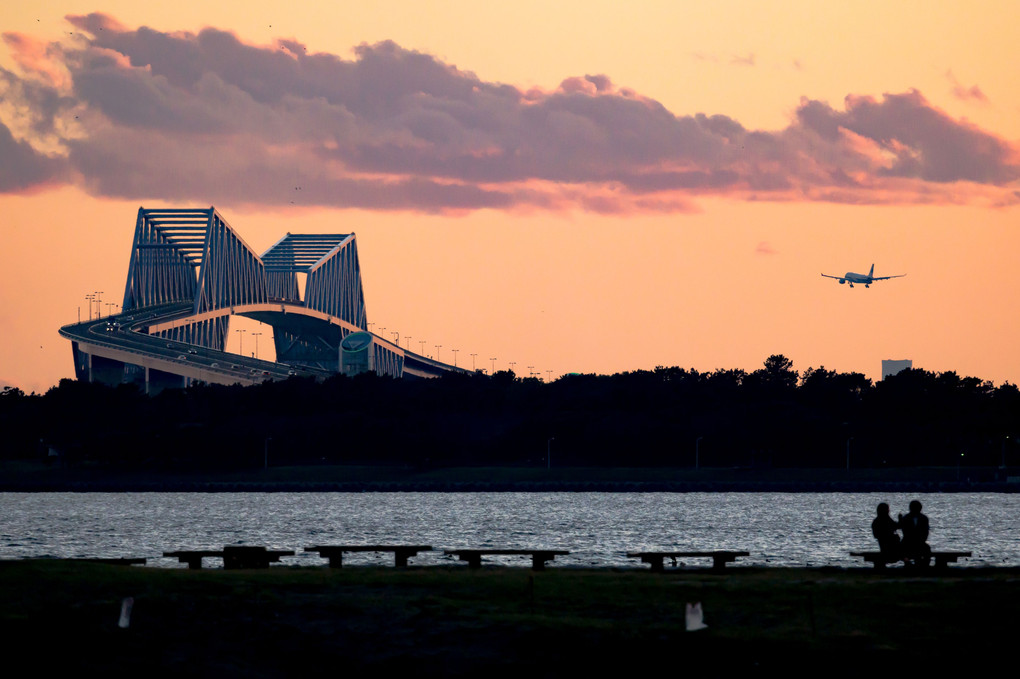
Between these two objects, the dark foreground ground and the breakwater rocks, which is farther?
the breakwater rocks

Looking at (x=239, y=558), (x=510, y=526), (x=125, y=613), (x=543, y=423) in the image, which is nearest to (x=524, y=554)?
(x=239, y=558)

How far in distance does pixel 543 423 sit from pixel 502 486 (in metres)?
21.4

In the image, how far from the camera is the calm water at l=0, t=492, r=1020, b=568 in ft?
187

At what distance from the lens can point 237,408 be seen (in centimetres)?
18562

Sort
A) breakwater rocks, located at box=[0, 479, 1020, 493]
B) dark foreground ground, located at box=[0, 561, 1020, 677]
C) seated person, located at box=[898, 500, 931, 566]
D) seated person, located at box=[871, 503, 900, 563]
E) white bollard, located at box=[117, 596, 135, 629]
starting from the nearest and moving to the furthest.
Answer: dark foreground ground, located at box=[0, 561, 1020, 677], white bollard, located at box=[117, 596, 135, 629], seated person, located at box=[898, 500, 931, 566], seated person, located at box=[871, 503, 900, 563], breakwater rocks, located at box=[0, 479, 1020, 493]

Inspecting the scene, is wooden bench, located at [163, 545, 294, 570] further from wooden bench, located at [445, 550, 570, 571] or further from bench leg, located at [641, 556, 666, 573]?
bench leg, located at [641, 556, 666, 573]

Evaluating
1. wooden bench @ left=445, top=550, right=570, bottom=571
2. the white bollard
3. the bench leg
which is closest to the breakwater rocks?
wooden bench @ left=445, top=550, right=570, bottom=571

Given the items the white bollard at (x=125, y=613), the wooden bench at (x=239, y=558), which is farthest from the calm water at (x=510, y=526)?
the white bollard at (x=125, y=613)

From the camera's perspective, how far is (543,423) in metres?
175

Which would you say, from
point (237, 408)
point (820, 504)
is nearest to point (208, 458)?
point (237, 408)

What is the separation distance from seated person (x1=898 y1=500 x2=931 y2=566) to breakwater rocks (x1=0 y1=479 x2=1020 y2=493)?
4939 inches

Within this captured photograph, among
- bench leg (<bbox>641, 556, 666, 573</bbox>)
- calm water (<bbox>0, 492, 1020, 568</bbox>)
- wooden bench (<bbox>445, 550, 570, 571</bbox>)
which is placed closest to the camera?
bench leg (<bbox>641, 556, 666, 573</bbox>)

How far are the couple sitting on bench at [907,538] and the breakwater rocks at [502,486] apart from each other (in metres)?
125

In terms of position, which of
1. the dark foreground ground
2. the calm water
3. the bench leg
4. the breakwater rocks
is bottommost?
the calm water
